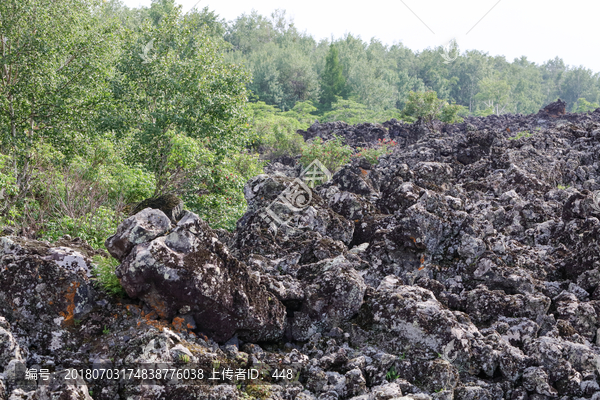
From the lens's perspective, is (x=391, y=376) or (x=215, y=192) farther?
(x=215, y=192)

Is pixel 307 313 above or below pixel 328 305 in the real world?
below

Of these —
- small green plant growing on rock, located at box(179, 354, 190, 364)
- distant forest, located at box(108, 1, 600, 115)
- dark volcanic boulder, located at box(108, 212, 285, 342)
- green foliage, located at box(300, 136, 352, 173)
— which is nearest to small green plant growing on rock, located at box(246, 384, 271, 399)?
small green plant growing on rock, located at box(179, 354, 190, 364)

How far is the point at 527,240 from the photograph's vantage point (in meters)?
8.02

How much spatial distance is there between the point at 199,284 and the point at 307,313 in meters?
1.40

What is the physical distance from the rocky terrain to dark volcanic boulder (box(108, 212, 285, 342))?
1 centimetres

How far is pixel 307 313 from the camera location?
5223 millimetres

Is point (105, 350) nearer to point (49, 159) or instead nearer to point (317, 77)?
point (49, 159)

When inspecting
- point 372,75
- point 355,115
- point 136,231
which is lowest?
point 136,231

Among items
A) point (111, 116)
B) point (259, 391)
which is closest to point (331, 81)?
point (111, 116)

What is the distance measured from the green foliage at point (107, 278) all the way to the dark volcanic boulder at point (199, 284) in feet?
0.61

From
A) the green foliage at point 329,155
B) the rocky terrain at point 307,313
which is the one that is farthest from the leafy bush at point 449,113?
the rocky terrain at point 307,313

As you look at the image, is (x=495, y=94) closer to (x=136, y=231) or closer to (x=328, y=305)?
(x=328, y=305)

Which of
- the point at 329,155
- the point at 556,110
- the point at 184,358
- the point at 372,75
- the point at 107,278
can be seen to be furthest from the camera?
the point at 372,75

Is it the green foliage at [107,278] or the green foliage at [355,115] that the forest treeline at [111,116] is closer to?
the green foliage at [107,278]
